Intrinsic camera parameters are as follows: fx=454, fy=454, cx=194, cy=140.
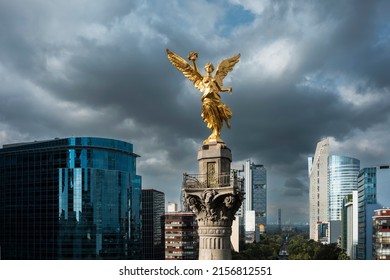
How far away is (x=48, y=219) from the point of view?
271 feet

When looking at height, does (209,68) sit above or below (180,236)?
above

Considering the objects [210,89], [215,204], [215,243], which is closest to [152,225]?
[215,243]

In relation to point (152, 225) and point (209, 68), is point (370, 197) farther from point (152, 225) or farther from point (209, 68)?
point (209, 68)

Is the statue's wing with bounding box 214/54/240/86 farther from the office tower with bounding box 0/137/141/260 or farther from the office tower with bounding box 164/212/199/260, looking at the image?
the office tower with bounding box 164/212/199/260

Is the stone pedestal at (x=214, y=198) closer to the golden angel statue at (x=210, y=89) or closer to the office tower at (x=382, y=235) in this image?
the golden angel statue at (x=210, y=89)

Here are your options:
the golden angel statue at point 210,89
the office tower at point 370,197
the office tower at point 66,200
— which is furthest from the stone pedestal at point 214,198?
the office tower at point 370,197

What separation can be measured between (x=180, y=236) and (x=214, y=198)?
81.9m

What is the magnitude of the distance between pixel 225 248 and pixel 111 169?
231 ft

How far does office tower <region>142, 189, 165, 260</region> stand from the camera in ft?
387

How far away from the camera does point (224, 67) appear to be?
59.1 feet

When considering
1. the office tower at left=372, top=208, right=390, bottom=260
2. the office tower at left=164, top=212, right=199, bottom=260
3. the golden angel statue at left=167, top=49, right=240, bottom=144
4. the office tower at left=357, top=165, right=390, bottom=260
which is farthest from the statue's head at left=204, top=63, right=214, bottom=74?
A: the office tower at left=357, top=165, right=390, bottom=260

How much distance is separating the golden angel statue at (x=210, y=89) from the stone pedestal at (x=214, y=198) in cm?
78
